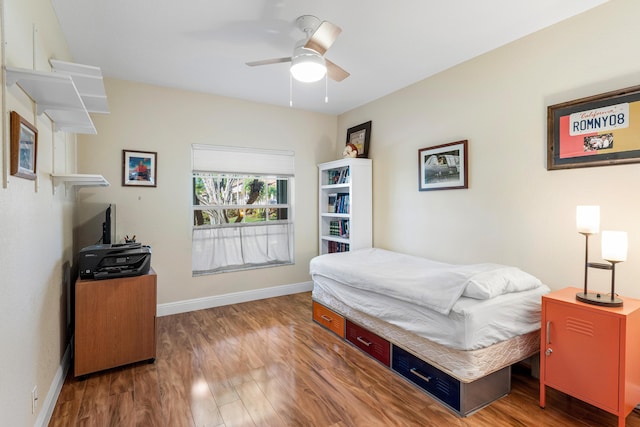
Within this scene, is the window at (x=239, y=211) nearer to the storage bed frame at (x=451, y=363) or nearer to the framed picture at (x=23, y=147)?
the storage bed frame at (x=451, y=363)

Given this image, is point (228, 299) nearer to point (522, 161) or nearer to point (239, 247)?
point (239, 247)

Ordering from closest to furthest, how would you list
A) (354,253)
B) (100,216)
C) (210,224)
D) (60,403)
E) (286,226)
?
(60,403)
(100,216)
(354,253)
(210,224)
(286,226)

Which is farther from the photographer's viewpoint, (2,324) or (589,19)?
(589,19)

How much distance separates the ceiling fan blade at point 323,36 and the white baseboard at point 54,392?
272 cm

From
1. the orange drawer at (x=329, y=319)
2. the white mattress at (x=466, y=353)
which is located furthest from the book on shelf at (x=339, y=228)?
the white mattress at (x=466, y=353)

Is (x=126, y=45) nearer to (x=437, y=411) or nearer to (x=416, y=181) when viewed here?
(x=416, y=181)

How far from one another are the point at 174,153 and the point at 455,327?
3386 millimetres

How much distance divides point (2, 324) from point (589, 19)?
3.68m

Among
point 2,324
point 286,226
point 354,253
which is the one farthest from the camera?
point 286,226

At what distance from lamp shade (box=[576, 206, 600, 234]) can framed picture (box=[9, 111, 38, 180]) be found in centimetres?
299

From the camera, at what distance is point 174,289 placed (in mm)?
3758

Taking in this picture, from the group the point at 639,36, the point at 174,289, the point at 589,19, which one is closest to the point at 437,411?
the point at 639,36

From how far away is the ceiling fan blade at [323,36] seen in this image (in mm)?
1967

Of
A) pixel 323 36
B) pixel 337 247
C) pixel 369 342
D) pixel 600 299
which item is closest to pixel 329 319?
pixel 369 342
